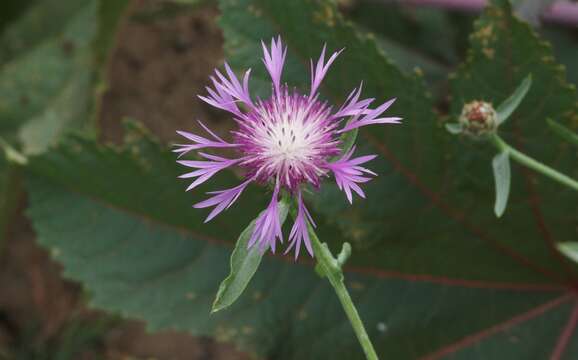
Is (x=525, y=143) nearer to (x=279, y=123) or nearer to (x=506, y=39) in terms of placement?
(x=506, y=39)

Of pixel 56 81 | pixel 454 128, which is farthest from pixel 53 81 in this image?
pixel 454 128

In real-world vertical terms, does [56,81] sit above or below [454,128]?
below

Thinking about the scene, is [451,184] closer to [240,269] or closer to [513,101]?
[513,101]

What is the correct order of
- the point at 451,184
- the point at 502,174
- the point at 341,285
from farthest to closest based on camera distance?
the point at 451,184 → the point at 502,174 → the point at 341,285

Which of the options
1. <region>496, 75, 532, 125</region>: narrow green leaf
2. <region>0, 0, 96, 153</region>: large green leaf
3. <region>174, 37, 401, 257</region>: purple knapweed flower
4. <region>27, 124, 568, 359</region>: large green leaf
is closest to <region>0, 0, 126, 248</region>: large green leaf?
<region>0, 0, 96, 153</region>: large green leaf

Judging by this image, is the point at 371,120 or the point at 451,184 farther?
the point at 451,184

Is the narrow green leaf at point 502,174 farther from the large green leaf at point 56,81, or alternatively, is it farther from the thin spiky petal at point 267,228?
the large green leaf at point 56,81

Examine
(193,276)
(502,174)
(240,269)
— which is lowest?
(193,276)

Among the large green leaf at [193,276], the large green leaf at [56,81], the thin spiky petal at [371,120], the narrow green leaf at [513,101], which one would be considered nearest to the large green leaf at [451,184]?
the large green leaf at [193,276]
